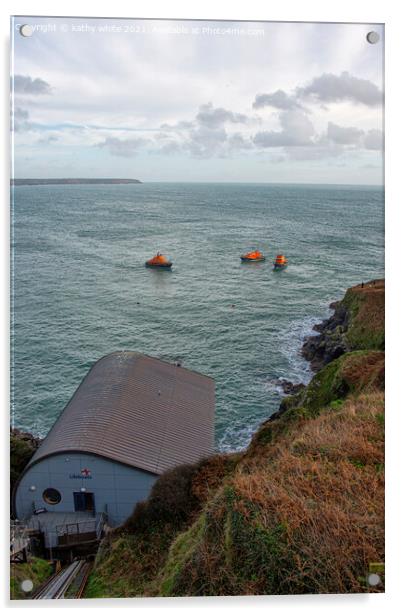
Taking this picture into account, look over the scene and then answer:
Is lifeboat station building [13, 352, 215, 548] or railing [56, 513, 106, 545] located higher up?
lifeboat station building [13, 352, 215, 548]

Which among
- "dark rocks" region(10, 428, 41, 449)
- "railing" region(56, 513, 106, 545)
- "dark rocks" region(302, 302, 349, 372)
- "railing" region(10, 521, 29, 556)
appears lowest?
"railing" region(56, 513, 106, 545)

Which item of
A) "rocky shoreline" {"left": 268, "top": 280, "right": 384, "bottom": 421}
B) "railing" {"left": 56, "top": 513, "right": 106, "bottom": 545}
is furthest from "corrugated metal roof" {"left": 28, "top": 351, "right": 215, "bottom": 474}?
"rocky shoreline" {"left": 268, "top": 280, "right": 384, "bottom": 421}

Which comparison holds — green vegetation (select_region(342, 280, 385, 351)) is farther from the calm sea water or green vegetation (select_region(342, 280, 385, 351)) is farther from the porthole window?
the porthole window

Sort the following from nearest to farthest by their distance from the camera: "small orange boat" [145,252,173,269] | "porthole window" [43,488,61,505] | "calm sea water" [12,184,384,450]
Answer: "porthole window" [43,488,61,505] → "calm sea water" [12,184,384,450] → "small orange boat" [145,252,173,269]

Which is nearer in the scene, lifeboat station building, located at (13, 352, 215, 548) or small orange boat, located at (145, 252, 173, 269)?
lifeboat station building, located at (13, 352, 215, 548)

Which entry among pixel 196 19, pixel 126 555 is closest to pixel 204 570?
pixel 126 555

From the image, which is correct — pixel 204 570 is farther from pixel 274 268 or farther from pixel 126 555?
pixel 274 268

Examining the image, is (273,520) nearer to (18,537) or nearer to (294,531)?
(294,531)

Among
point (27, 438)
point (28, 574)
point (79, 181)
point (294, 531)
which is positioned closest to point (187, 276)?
point (79, 181)
